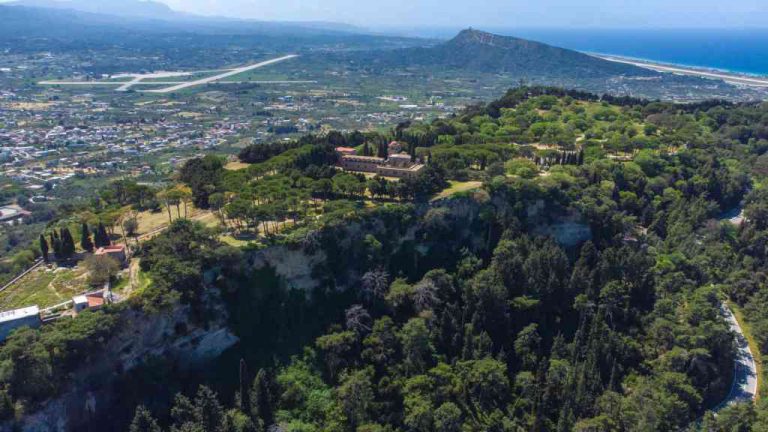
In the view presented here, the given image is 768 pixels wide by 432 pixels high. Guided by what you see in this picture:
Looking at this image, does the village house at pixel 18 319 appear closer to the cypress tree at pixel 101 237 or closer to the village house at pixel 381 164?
the cypress tree at pixel 101 237

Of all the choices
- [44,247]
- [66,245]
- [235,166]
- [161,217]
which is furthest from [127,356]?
[235,166]

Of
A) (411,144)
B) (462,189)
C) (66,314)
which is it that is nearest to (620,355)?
(462,189)

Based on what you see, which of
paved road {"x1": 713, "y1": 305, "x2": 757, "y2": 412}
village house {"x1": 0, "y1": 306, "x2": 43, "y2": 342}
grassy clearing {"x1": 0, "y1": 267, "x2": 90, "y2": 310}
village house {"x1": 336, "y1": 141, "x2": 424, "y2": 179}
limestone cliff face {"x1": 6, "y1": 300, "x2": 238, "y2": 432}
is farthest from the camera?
village house {"x1": 336, "y1": 141, "x2": 424, "y2": 179}

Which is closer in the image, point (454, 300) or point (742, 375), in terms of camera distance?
point (742, 375)

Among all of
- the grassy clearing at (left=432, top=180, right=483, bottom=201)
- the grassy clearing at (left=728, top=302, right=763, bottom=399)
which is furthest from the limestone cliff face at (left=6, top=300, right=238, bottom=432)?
the grassy clearing at (left=728, top=302, right=763, bottom=399)

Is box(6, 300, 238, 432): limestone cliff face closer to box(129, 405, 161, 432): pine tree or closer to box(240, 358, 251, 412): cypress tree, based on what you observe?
box(129, 405, 161, 432): pine tree

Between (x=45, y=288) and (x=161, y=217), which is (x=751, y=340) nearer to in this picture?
(x=161, y=217)
